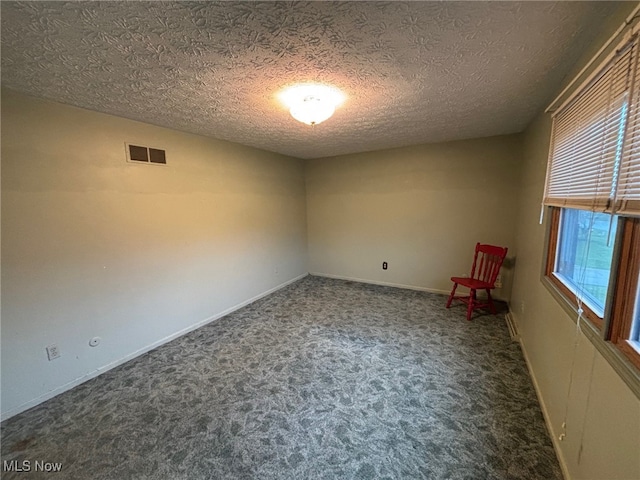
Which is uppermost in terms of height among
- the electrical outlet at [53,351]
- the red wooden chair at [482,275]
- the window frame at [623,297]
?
the window frame at [623,297]

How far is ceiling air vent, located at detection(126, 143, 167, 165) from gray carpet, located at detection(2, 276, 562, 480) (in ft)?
6.31

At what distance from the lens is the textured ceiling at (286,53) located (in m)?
1.05

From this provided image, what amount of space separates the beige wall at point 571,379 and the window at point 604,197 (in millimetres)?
151

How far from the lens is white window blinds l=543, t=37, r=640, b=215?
0.92m

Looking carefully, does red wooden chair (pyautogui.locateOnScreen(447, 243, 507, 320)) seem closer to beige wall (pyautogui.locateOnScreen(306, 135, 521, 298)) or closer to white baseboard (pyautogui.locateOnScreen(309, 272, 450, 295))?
beige wall (pyautogui.locateOnScreen(306, 135, 521, 298))

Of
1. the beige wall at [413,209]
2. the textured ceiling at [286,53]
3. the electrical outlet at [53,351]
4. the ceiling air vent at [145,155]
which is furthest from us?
the beige wall at [413,209]

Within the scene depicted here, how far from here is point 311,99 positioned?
1811 millimetres

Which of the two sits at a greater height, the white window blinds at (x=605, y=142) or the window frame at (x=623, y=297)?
the white window blinds at (x=605, y=142)

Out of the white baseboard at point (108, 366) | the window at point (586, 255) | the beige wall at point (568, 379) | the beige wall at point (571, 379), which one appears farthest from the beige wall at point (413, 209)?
the white baseboard at point (108, 366)

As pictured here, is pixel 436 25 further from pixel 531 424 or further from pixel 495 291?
pixel 495 291

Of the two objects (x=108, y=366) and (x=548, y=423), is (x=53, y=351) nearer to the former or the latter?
(x=108, y=366)

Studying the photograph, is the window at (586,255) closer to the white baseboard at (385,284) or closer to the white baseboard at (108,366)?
the white baseboard at (385,284)

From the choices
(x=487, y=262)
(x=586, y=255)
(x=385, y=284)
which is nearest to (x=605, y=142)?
(x=586, y=255)

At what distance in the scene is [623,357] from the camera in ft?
2.98
